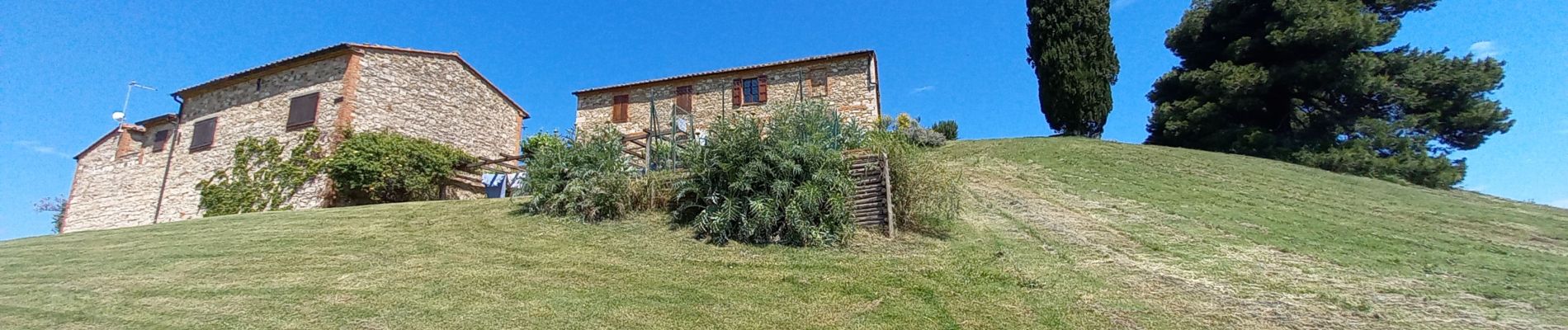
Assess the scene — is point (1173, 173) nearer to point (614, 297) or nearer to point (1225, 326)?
point (1225, 326)

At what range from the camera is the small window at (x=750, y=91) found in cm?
2350

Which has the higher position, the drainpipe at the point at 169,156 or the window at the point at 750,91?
the window at the point at 750,91

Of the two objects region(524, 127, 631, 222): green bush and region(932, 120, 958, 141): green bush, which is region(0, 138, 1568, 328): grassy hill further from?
region(932, 120, 958, 141): green bush

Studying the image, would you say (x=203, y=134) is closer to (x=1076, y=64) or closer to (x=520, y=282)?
(x=520, y=282)

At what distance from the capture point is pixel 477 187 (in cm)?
1867

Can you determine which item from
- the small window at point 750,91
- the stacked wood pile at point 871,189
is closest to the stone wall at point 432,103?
the small window at point 750,91

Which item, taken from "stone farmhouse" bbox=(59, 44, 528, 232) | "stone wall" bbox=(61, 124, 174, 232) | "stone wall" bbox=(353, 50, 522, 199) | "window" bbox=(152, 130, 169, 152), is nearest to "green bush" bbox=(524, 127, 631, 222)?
"stone wall" bbox=(353, 50, 522, 199)

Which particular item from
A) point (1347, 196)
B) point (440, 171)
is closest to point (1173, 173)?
point (1347, 196)

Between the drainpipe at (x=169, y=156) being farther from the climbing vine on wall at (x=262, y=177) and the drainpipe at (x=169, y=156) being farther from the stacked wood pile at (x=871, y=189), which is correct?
the stacked wood pile at (x=871, y=189)

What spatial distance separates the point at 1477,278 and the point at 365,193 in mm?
19258

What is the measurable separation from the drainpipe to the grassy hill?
405 inches

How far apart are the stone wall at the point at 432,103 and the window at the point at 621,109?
4.30 metres

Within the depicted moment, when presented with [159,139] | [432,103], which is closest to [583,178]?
[432,103]

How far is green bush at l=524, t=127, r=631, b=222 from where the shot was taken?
30.5 ft
